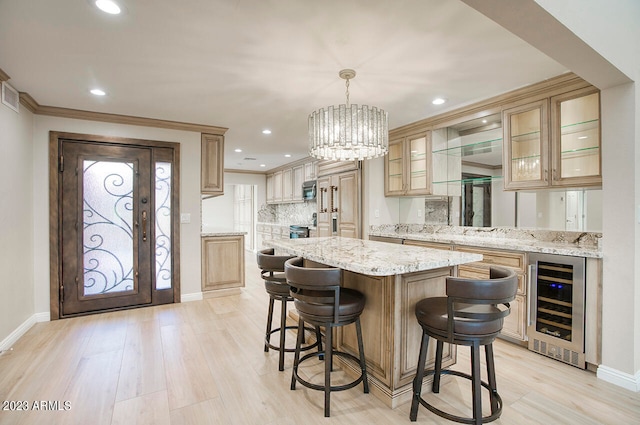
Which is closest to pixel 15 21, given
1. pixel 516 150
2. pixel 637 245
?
pixel 516 150

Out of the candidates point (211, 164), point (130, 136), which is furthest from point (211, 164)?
point (130, 136)

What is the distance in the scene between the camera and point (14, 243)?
2924mm

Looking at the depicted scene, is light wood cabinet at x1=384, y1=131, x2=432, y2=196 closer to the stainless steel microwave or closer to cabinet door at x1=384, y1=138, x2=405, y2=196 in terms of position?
cabinet door at x1=384, y1=138, x2=405, y2=196

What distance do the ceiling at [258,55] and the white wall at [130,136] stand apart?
0.30 m

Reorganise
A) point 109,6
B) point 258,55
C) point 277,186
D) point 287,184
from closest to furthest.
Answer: point 109,6
point 258,55
point 287,184
point 277,186

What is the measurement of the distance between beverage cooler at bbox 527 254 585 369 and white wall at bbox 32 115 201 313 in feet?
12.6

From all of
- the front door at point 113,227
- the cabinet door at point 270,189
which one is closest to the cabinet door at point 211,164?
the front door at point 113,227

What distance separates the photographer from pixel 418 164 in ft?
13.3

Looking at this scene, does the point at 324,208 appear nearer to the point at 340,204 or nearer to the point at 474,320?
the point at 340,204

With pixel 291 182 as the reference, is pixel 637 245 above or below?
below

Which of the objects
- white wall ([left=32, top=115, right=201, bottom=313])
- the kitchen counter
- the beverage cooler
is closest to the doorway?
the kitchen counter

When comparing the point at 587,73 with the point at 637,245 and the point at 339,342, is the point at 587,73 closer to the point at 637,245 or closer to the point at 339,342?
the point at 637,245

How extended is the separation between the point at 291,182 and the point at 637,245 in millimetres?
5818

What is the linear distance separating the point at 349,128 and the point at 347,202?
2.39 meters
